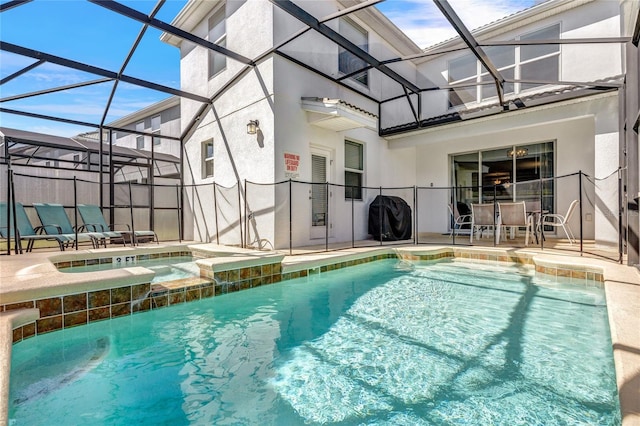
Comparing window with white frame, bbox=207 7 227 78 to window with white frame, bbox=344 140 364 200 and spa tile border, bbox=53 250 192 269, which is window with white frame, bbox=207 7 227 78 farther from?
spa tile border, bbox=53 250 192 269

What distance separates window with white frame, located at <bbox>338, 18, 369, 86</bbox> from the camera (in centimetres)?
737

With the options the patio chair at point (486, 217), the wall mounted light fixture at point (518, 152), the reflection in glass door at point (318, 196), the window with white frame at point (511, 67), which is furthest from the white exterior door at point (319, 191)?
the wall mounted light fixture at point (518, 152)

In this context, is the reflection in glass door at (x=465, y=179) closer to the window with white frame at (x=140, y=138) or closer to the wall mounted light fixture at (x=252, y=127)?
the wall mounted light fixture at (x=252, y=127)

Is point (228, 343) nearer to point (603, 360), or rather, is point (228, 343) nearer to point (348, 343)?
point (348, 343)

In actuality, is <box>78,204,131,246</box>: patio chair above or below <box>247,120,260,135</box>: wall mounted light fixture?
below

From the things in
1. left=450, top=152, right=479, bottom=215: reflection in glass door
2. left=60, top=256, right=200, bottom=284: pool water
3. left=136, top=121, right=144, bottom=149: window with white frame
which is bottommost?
left=60, top=256, right=200, bottom=284: pool water

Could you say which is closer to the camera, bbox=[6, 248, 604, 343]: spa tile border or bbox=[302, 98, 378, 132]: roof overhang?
bbox=[6, 248, 604, 343]: spa tile border

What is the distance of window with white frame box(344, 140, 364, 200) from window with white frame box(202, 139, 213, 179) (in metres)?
3.27

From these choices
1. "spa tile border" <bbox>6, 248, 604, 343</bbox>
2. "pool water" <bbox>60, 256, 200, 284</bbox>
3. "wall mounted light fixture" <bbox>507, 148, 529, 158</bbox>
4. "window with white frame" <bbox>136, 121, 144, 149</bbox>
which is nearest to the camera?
"spa tile border" <bbox>6, 248, 604, 343</bbox>

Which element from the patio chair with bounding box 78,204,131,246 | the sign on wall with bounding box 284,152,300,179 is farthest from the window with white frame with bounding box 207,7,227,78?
the patio chair with bounding box 78,204,131,246

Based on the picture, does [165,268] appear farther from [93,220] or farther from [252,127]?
[252,127]

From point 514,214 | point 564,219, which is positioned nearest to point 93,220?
point 514,214

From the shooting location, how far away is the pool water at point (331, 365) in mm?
1665

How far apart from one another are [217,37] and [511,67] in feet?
23.2
